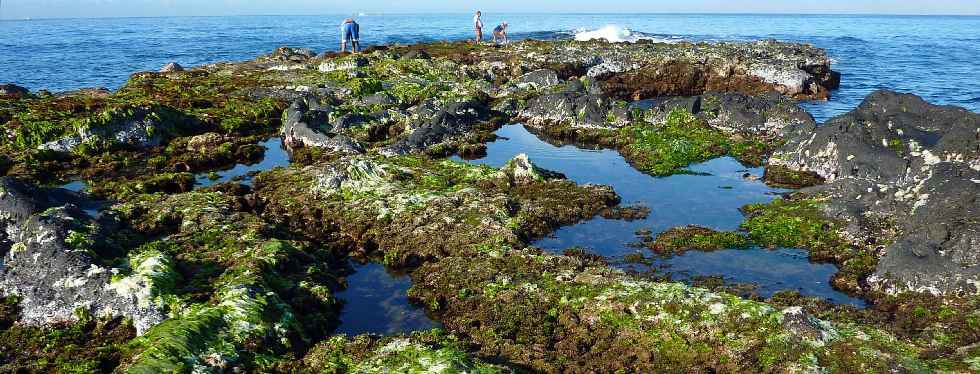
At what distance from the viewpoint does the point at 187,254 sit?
13969 mm

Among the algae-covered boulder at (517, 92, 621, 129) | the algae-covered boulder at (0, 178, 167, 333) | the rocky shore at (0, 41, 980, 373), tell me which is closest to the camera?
the rocky shore at (0, 41, 980, 373)

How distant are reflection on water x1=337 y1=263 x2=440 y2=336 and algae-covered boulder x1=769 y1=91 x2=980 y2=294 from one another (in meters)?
10.4

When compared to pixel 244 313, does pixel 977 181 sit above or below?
above

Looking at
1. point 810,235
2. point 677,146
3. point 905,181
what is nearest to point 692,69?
point 677,146

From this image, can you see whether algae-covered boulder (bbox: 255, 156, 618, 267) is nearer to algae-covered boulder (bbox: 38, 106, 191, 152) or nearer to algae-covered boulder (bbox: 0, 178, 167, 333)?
algae-covered boulder (bbox: 0, 178, 167, 333)

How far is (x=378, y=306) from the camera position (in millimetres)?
12883

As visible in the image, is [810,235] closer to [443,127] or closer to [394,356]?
[394,356]

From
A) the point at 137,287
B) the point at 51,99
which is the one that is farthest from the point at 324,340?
the point at 51,99

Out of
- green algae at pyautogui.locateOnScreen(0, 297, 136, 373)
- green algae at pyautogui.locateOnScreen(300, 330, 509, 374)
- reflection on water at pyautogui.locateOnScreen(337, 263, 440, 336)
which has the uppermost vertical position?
green algae at pyautogui.locateOnScreen(300, 330, 509, 374)

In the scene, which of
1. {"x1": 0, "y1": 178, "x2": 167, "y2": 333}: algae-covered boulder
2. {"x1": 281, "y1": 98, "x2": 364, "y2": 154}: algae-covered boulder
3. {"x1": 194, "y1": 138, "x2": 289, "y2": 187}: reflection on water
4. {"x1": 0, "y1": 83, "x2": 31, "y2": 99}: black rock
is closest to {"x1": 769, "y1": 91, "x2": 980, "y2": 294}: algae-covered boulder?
{"x1": 0, "y1": 178, "x2": 167, "y2": 333}: algae-covered boulder

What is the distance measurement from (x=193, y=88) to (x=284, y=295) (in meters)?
28.4

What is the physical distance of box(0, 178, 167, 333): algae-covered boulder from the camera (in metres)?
11.5

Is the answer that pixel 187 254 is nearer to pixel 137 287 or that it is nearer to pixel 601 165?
pixel 137 287

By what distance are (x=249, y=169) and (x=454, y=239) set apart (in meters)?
11.3
